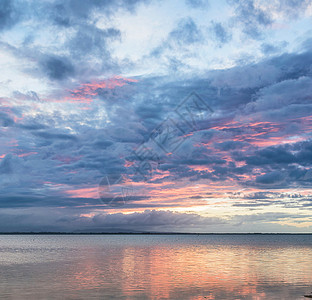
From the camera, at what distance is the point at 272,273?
237 ft

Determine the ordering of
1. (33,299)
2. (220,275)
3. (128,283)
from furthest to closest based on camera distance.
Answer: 1. (220,275)
2. (128,283)
3. (33,299)

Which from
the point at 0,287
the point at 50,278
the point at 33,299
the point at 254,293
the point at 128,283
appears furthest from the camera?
the point at 50,278

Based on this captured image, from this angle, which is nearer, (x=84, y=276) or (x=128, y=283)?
(x=128, y=283)

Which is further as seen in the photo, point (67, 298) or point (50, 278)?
point (50, 278)

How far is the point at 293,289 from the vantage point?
2089 inches

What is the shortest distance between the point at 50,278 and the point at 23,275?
7.17m

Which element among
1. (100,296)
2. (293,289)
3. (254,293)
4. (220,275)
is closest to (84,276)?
(100,296)

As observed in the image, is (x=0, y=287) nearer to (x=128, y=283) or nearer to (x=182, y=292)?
(x=128, y=283)

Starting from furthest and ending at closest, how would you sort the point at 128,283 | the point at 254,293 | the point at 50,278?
the point at 50,278 → the point at 128,283 → the point at 254,293

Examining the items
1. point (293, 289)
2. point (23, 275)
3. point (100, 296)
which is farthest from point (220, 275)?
point (23, 275)

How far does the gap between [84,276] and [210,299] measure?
2882cm

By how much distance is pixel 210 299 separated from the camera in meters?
44.8

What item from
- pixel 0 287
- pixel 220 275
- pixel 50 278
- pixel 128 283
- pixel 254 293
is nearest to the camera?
pixel 254 293

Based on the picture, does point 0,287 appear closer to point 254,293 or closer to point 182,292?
point 182,292
